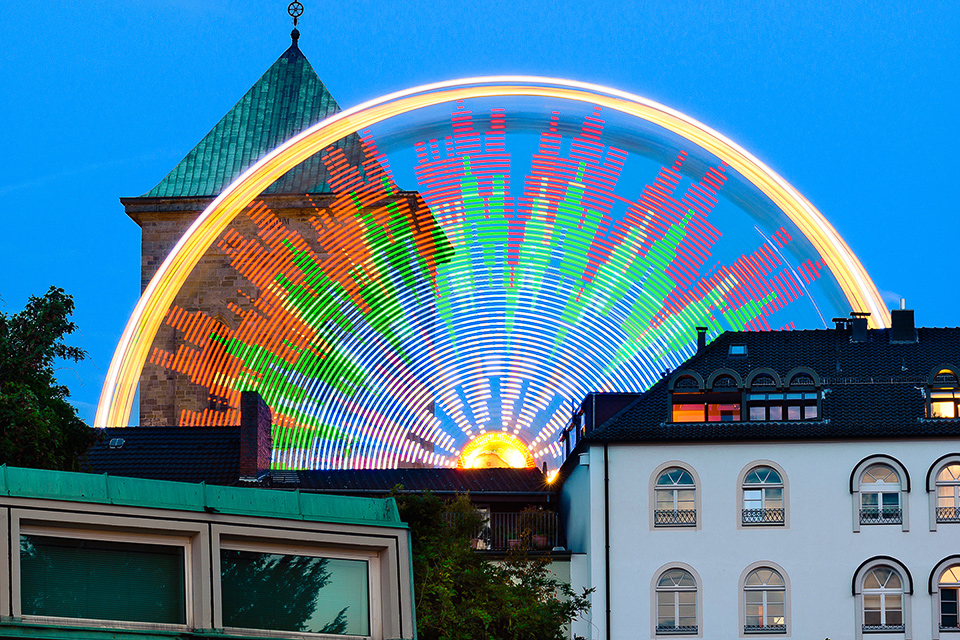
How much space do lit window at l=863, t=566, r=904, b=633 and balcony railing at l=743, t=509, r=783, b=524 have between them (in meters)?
2.57

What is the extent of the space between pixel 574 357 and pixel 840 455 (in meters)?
7.38

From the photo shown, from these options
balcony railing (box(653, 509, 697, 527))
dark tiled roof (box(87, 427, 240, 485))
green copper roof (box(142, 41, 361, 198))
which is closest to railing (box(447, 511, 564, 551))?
balcony railing (box(653, 509, 697, 527))

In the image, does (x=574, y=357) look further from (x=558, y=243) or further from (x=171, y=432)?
(x=171, y=432)

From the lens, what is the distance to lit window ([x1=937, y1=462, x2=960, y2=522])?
2975cm

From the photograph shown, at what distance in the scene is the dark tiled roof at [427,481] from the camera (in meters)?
35.2

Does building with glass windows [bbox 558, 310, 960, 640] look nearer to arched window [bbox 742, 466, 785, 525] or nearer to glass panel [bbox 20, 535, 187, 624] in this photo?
arched window [bbox 742, 466, 785, 525]

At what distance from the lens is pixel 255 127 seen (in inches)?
1934

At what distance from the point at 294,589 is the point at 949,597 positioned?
23831 millimetres

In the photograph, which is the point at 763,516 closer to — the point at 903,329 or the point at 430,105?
the point at 903,329

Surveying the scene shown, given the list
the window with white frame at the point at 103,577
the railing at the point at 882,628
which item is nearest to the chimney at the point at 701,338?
the railing at the point at 882,628

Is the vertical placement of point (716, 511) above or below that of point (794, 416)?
below

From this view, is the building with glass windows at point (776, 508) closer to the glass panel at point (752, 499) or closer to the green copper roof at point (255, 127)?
the glass panel at point (752, 499)

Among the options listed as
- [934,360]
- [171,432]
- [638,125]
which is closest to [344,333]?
[171,432]

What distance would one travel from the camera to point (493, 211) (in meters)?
31.3
